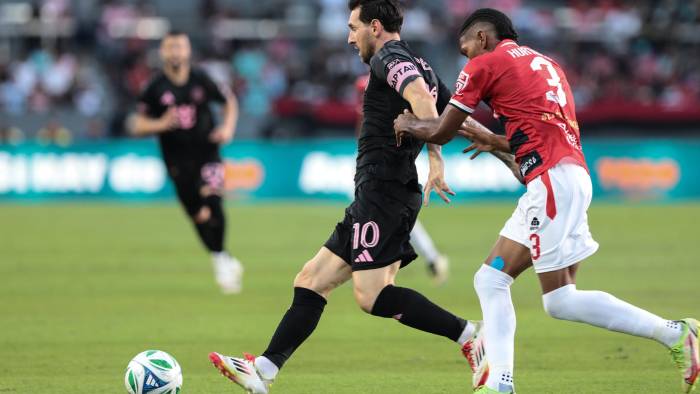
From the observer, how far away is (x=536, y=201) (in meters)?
6.36

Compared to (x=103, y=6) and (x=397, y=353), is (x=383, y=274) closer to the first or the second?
(x=397, y=353)

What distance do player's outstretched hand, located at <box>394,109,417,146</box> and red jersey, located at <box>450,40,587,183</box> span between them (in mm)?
274

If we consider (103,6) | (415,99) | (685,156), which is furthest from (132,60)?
(415,99)

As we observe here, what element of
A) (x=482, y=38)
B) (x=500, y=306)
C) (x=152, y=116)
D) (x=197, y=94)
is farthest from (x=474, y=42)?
(x=152, y=116)

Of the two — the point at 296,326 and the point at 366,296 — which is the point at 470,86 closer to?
the point at 366,296

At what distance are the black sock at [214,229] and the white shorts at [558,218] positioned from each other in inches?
246

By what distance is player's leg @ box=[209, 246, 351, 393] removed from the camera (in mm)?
6531

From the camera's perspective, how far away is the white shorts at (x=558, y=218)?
630 cm

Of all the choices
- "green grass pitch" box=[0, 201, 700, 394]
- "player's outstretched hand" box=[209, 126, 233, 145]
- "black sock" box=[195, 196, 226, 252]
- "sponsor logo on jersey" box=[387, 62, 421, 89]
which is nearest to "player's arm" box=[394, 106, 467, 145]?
"sponsor logo on jersey" box=[387, 62, 421, 89]

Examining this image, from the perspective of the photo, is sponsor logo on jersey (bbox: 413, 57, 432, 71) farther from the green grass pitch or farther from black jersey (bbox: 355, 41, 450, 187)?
the green grass pitch

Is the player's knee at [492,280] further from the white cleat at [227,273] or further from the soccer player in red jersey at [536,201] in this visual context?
the white cleat at [227,273]

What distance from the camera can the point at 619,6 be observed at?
105 feet

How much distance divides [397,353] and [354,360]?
45 centimetres

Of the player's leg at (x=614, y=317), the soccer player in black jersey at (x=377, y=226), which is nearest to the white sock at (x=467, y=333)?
the soccer player in black jersey at (x=377, y=226)
